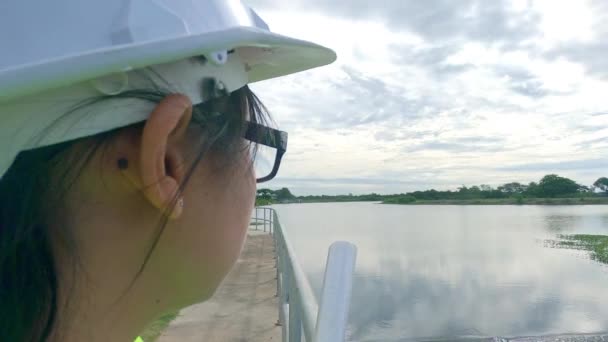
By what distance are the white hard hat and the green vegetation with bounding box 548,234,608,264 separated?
82.7 ft

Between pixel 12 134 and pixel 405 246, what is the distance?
2862cm

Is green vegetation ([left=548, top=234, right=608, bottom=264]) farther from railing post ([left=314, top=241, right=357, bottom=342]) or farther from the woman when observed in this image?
the woman

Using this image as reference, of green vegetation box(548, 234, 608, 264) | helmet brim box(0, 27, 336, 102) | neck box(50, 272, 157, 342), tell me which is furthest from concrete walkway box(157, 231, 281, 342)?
green vegetation box(548, 234, 608, 264)

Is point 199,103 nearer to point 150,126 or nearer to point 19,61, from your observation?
point 150,126

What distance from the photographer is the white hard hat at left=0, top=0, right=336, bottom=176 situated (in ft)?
1.88

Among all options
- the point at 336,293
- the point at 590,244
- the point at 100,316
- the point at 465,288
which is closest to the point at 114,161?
the point at 100,316

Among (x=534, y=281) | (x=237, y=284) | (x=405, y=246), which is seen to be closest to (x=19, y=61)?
(x=237, y=284)

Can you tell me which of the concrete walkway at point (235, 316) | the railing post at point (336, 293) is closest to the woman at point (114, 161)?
the railing post at point (336, 293)

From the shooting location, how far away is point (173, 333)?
15.9 feet

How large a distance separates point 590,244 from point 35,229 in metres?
29.4

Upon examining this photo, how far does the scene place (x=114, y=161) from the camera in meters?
0.71

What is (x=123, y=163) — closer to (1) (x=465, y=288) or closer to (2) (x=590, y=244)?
(1) (x=465, y=288)

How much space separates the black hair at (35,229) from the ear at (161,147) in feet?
0.07

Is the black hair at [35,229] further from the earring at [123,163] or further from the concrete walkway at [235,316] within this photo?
the concrete walkway at [235,316]
